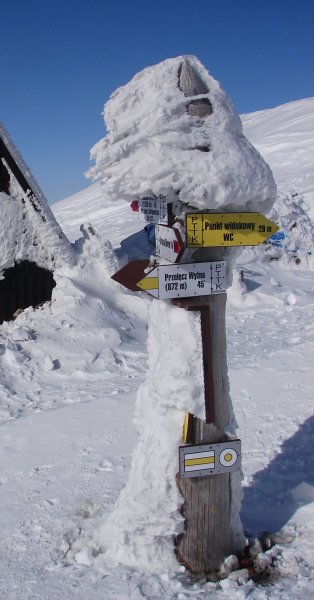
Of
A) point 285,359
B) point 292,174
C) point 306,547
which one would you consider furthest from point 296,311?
point 292,174

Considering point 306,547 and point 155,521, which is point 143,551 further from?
point 306,547

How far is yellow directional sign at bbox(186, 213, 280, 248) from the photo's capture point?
3180mm

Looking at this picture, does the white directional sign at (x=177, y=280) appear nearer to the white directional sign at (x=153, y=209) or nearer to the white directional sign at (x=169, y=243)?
the white directional sign at (x=169, y=243)

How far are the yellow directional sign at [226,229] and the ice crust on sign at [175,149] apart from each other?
0.07 metres

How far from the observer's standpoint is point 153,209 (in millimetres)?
3338

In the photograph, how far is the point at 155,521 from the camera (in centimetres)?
333

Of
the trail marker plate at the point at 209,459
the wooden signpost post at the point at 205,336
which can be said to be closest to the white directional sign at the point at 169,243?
the wooden signpost post at the point at 205,336

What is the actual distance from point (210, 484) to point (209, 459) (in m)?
0.15

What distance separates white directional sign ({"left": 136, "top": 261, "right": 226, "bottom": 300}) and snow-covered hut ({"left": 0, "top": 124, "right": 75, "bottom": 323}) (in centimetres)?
581

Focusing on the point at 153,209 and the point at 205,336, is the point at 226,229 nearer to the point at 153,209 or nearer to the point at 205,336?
the point at 153,209

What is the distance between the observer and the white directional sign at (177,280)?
127 inches

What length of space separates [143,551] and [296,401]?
2.94 meters

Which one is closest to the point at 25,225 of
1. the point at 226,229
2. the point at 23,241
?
the point at 23,241

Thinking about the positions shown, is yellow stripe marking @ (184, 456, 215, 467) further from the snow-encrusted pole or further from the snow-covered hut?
the snow-covered hut
